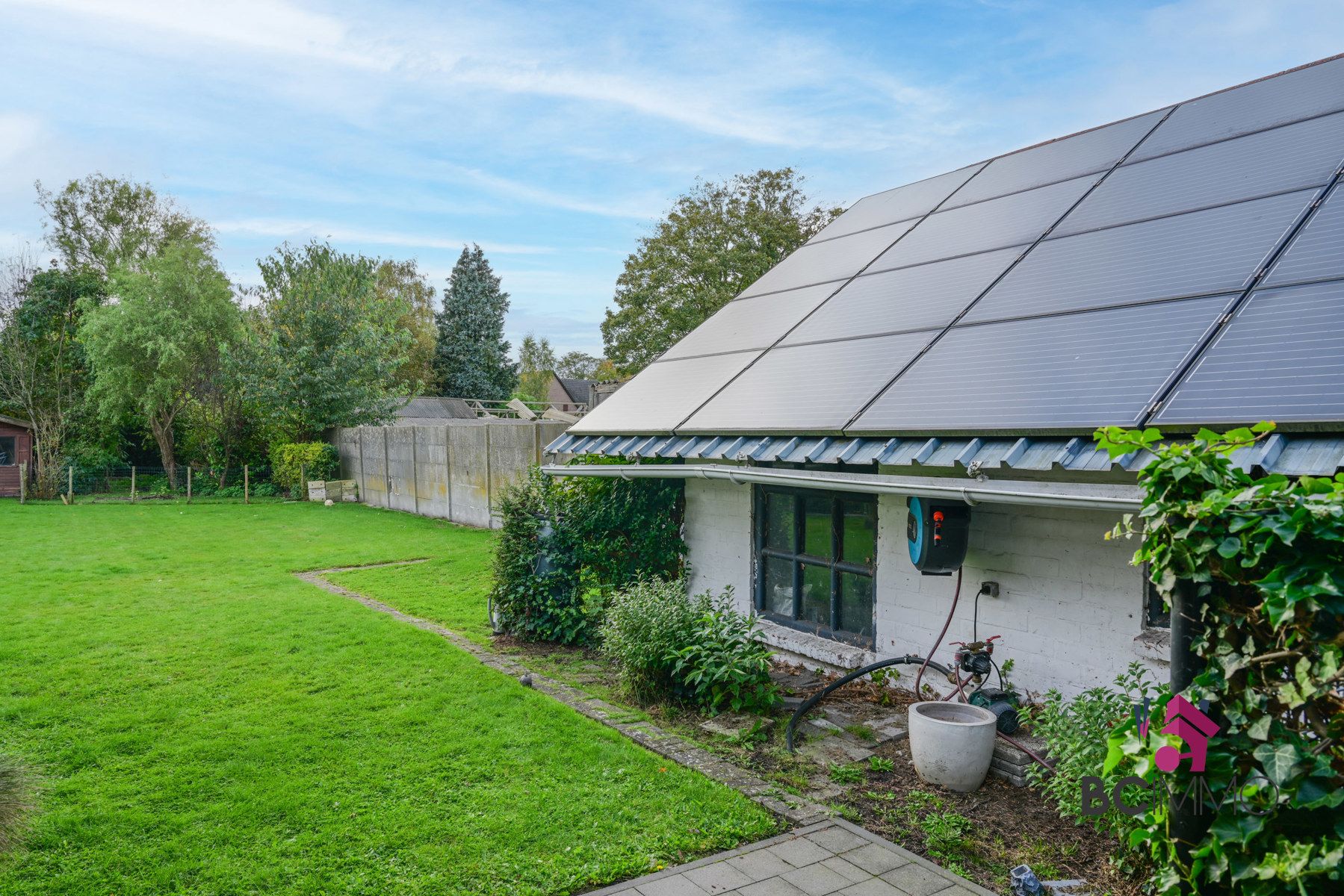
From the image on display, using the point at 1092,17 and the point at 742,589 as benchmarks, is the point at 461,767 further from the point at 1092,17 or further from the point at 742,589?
the point at 1092,17

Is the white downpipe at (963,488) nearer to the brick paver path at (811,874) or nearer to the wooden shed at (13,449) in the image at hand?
the brick paver path at (811,874)

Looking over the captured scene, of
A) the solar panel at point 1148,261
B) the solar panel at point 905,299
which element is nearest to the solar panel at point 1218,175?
the solar panel at point 1148,261

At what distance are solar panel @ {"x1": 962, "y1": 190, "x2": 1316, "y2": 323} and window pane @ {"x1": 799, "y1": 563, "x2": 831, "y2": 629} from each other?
94.3 inches

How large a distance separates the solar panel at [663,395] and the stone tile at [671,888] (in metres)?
3.82

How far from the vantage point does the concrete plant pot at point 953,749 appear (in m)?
4.49

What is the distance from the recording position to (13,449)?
25438 mm

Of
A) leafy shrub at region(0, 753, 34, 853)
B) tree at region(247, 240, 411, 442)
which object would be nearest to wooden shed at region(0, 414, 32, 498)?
tree at region(247, 240, 411, 442)

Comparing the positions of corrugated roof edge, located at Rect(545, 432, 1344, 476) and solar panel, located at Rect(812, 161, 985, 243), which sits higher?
solar panel, located at Rect(812, 161, 985, 243)

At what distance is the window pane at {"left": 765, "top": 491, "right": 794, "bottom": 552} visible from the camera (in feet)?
22.9

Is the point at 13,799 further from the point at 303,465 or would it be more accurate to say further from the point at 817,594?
the point at 303,465

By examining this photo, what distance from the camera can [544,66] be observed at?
11.4m

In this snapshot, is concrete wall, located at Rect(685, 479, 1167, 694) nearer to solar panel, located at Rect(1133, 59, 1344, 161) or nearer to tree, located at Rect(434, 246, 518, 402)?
solar panel, located at Rect(1133, 59, 1344, 161)

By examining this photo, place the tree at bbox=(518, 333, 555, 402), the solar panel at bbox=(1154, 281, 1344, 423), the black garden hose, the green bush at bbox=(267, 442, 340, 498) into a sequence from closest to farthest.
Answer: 1. the solar panel at bbox=(1154, 281, 1344, 423)
2. the black garden hose
3. the green bush at bbox=(267, 442, 340, 498)
4. the tree at bbox=(518, 333, 555, 402)

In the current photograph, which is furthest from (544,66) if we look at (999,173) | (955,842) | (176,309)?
(176,309)
